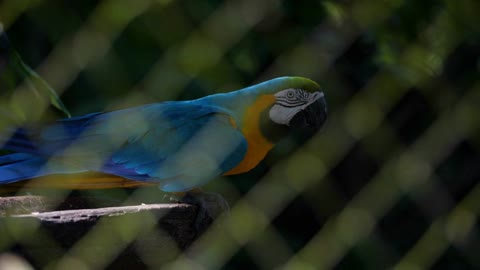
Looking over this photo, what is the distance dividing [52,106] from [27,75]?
8 centimetres

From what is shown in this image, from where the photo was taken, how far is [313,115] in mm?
1893

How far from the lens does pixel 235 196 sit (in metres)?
2.25

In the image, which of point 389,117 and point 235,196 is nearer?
point 235,196

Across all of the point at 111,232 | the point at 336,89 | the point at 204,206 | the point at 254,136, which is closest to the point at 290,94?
the point at 254,136

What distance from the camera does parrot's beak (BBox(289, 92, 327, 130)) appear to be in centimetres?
187

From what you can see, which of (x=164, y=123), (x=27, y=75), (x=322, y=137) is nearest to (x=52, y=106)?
(x=27, y=75)

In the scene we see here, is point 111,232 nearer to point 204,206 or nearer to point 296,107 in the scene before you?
point 204,206

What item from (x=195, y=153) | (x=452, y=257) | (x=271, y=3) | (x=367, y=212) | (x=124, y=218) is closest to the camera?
(x=124, y=218)

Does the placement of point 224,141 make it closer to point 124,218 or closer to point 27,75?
point 27,75

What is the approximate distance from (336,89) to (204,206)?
3.81ft

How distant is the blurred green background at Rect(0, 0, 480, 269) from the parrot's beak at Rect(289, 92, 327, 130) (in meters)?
0.20

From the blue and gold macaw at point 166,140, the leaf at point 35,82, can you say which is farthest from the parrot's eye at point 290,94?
the leaf at point 35,82

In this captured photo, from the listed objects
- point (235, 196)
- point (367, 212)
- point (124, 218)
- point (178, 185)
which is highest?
point (124, 218)

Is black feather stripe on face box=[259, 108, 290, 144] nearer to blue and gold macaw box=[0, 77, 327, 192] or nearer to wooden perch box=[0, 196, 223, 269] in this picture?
blue and gold macaw box=[0, 77, 327, 192]
